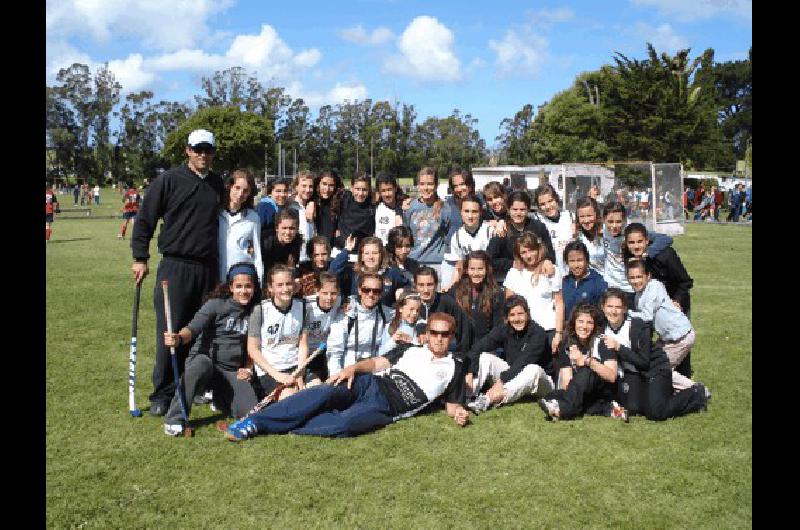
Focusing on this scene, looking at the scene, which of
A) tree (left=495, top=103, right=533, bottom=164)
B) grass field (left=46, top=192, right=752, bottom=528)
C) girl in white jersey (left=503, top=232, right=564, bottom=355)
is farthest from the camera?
tree (left=495, top=103, right=533, bottom=164)

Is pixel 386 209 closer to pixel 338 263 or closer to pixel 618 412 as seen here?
pixel 338 263

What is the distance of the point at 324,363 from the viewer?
638 centimetres

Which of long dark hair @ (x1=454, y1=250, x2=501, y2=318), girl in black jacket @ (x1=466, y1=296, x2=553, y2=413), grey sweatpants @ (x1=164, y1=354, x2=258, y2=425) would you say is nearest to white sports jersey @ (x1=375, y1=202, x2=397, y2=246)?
long dark hair @ (x1=454, y1=250, x2=501, y2=318)

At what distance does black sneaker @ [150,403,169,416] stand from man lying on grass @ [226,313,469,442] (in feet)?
3.02

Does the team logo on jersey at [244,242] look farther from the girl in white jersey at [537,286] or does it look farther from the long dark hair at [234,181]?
the girl in white jersey at [537,286]

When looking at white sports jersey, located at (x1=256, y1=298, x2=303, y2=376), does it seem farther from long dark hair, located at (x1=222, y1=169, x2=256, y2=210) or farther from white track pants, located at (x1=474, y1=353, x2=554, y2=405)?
white track pants, located at (x1=474, y1=353, x2=554, y2=405)

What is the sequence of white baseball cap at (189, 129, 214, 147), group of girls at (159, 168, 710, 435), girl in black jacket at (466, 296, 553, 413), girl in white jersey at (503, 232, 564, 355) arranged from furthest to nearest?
1. girl in white jersey at (503, 232, 564, 355)
2. girl in black jacket at (466, 296, 553, 413)
3. group of girls at (159, 168, 710, 435)
4. white baseball cap at (189, 129, 214, 147)

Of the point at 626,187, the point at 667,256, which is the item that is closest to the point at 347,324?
the point at 667,256

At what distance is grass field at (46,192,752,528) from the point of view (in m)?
4.17

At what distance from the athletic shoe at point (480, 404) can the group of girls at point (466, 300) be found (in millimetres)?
19

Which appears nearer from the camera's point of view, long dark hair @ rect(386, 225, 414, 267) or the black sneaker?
the black sneaker

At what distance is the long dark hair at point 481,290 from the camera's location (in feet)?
21.9
